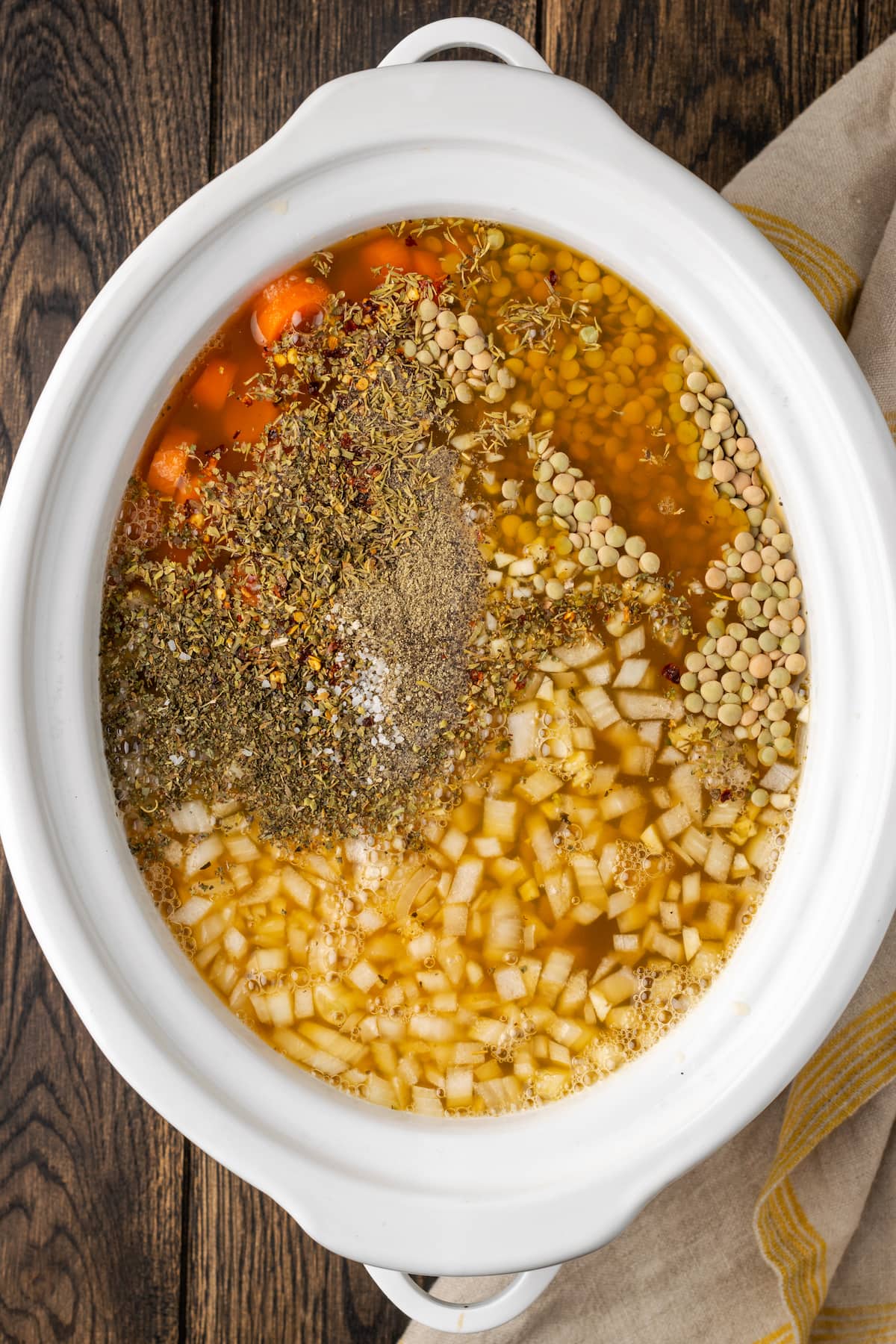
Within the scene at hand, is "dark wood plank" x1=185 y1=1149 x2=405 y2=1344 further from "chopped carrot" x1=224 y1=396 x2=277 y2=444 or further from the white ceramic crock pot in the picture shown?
"chopped carrot" x1=224 y1=396 x2=277 y2=444

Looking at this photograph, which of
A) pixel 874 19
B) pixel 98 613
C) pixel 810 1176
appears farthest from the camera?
pixel 874 19

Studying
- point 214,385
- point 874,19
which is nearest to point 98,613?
point 214,385

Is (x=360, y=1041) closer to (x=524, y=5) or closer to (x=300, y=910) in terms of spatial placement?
(x=300, y=910)

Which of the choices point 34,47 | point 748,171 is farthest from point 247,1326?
point 34,47

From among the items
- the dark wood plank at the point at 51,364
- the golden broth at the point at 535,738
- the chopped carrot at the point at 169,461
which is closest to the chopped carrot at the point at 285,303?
the golden broth at the point at 535,738

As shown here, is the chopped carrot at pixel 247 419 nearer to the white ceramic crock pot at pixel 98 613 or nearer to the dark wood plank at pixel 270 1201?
the white ceramic crock pot at pixel 98 613

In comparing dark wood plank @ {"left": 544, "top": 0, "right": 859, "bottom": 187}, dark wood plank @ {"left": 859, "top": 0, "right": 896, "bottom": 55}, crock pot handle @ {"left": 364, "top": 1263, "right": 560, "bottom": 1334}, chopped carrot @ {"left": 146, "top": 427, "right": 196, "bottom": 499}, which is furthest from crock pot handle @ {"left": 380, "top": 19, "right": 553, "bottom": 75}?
crock pot handle @ {"left": 364, "top": 1263, "right": 560, "bottom": 1334}

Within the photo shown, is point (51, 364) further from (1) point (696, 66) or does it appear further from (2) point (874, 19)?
(2) point (874, 19)
